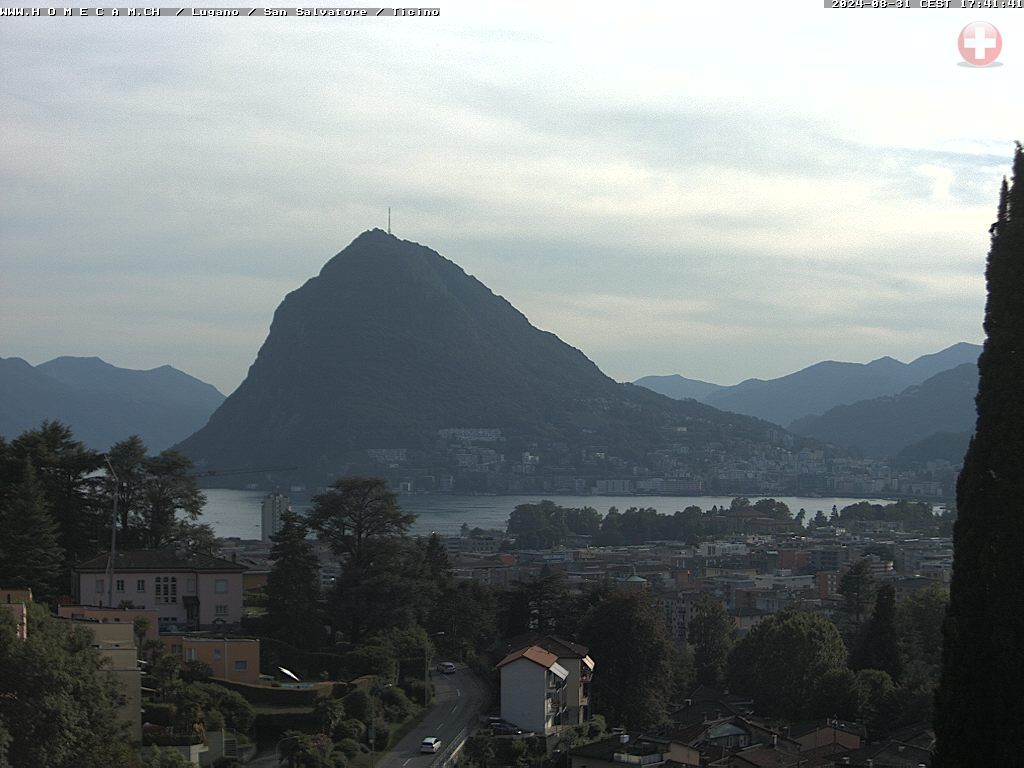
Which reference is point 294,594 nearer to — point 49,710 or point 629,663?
point 629,663

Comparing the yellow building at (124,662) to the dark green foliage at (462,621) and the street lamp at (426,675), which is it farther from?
the dark green foliage at (462,621)

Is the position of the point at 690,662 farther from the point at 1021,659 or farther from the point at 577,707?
the point at 1021,659

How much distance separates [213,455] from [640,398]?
41991 millimetres

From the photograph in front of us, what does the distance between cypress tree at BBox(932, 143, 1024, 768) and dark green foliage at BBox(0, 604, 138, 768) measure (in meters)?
5.63

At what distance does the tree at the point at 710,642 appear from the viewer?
24.4 meters

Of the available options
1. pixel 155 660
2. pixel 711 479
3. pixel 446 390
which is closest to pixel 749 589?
pixel 155 660

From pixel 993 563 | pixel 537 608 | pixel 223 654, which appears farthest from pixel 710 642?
pixel 993 563

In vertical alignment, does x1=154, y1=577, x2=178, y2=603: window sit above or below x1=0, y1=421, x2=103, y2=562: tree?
below

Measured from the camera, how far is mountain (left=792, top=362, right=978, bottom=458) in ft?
508

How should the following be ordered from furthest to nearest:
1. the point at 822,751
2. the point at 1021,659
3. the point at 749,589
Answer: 1. the point at 749,589
2. the point at 822,751
3. the point at 1021,659

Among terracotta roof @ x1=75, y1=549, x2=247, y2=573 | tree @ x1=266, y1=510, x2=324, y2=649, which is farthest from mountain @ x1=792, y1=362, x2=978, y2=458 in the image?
terracotta roof @ x1=75, y1=549, x2=247, y2=573

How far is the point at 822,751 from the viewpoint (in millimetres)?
15914

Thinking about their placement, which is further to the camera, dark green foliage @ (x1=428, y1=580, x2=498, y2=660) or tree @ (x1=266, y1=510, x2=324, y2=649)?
dark green foliage @ (x1=428, y1=580, x2=498, y2=660)

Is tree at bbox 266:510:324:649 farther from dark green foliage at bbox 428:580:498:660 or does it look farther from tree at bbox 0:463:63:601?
dark green foliage at bbox 428:580:498:660
